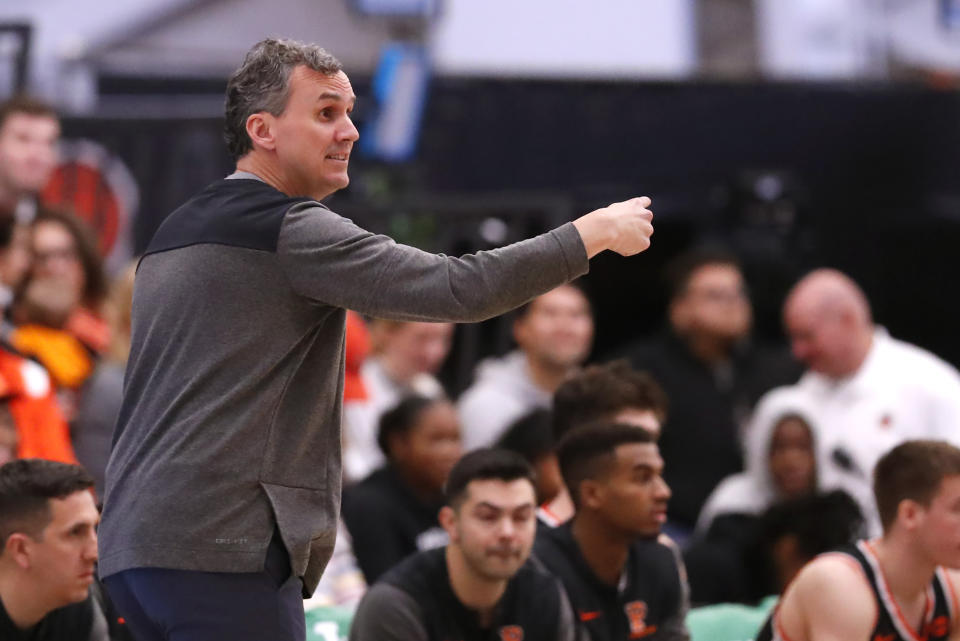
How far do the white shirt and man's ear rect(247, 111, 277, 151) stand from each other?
3.74 meters

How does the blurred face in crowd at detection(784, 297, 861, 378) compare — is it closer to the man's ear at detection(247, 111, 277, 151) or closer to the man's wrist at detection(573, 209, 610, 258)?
the man's wrist at detection(573, 209, 610, 258)

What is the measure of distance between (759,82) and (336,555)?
4.60 metres

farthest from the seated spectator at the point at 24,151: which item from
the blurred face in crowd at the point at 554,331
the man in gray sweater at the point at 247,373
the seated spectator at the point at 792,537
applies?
the man in gray sweater at the point at 247,373

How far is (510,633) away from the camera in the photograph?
4.36 m

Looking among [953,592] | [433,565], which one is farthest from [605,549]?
[953,592]

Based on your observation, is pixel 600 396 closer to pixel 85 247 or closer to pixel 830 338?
pixel 830 338

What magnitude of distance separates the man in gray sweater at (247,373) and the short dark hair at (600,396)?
2.41m

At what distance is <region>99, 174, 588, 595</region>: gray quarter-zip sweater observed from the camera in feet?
8.60

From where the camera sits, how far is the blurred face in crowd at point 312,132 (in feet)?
9.06

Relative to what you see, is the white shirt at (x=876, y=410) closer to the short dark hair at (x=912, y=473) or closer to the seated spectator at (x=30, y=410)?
the short dark hair at (x=912, y=473)

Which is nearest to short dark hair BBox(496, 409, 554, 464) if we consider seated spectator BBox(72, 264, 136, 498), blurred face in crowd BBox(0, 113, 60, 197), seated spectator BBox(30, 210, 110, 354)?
seated spectator BBox(72, 264, 136, 498)

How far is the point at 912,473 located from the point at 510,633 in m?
1.24

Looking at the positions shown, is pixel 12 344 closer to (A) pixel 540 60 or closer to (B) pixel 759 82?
(B) pixel 759 82

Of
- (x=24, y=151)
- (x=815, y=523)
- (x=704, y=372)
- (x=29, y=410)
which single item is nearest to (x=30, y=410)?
(x=29, y=410)
